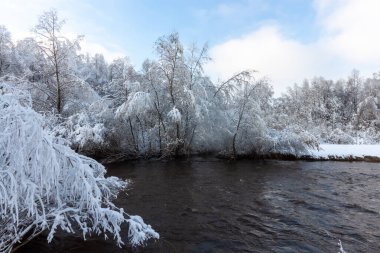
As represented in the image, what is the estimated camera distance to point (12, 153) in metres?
3.71

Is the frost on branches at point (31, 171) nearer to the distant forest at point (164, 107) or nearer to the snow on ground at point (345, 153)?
the distant forest at point (164, 107)

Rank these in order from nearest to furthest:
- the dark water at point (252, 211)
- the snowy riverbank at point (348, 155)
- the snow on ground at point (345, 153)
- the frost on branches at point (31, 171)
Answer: the frost on branches at point (31, 171)
the dark water at point (252, 211)
the snowy riverbank at point (348, 155)
the snow on ground at point (345, 153)

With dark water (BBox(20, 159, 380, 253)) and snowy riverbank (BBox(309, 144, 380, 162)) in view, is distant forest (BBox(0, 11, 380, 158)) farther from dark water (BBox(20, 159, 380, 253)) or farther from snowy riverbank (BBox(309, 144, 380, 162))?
dark water (BBox(20, 159, 380, 253))

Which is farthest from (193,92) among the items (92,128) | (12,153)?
(12,153)

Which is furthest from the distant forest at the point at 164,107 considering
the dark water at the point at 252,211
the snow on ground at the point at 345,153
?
the dark water at the point at 252,211

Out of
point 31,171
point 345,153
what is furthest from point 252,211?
point 345,153

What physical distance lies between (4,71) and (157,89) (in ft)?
43.7

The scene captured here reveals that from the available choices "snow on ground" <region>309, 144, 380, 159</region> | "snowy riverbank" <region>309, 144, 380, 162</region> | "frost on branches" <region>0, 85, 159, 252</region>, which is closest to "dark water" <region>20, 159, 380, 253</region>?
"frost on branches" <region>0, 85, 159, 252</region>

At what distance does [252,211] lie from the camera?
8.31 m

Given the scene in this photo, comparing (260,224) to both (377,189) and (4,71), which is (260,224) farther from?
(4,71)

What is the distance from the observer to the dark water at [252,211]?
19.8 ft

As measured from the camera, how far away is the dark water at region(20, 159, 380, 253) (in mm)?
6035

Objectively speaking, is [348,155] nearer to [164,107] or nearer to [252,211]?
[164,107]

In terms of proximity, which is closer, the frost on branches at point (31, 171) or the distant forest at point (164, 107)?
the frost on branches at point (31, 171)
